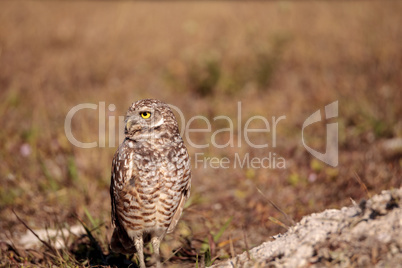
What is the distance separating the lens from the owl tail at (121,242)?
2742 mm

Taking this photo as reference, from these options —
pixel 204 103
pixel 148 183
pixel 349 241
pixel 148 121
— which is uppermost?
pixel 204 103

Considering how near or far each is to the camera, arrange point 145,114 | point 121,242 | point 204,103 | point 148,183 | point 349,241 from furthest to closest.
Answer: point 204,103, point 121,242, point 145,114, point 148,183, point 349,241

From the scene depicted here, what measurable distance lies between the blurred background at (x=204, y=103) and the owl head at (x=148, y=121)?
0.90 metres

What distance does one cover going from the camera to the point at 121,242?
2.74 meters

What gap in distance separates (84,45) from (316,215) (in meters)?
6.60

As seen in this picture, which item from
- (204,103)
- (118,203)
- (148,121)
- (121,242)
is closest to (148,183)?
(118,203)

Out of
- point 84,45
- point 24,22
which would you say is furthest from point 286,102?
point 24,22

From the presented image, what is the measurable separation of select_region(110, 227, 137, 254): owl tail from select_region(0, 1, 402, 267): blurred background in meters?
0.16

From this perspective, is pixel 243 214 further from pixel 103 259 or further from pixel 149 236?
pixel 103 259

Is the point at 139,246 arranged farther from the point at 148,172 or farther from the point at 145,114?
the point at 145,114

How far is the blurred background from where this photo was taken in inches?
137

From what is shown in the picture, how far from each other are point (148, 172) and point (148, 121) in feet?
1.23

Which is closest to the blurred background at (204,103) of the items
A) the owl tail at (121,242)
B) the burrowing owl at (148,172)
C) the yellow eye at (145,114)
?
the owl tail at (121,242)

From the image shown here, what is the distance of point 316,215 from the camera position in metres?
2.21
